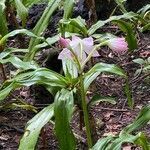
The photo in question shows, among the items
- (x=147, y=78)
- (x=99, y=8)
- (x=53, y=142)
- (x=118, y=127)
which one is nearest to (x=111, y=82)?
(x=147, y=78)

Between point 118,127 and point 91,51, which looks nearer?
point 91,51

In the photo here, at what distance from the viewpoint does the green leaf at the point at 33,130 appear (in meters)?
1.13

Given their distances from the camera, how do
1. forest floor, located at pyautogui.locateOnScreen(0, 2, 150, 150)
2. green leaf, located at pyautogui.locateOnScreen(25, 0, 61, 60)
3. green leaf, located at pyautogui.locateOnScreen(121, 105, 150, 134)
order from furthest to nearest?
forest floor, located at pyautogui.locateOnScreen(0, 2, 150, 150)
green leaf, located at pyautogui.locateOnScreen(25, 0, 61, 60)
green leaf, located at pyautogui.locateOnScreen(121, 105, 150, 134)

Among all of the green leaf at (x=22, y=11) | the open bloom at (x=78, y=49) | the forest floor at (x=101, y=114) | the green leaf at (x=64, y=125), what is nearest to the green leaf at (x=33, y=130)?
the green leaf at (x=64, y=125)

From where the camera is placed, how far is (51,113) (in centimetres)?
122

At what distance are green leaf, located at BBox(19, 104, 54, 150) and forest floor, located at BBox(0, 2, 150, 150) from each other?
388 mm

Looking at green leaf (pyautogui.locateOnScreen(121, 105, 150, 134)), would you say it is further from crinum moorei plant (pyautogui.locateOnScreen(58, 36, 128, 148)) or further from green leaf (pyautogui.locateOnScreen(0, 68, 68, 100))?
green leaf (pyautogui.locateOnScreen(0, 68, 68, 100))

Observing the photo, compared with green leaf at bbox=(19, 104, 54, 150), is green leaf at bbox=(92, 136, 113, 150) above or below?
below

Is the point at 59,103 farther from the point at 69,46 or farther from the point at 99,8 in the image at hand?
the point at 99,8

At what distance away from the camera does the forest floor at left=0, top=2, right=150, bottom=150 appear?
172cm

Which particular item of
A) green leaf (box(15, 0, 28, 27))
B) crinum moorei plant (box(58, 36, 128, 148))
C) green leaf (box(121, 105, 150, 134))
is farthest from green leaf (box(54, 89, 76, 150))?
green leaf (box(15, 0, 28, 27))

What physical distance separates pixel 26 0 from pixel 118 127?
2.57 ft

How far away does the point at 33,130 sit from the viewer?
3.81ft

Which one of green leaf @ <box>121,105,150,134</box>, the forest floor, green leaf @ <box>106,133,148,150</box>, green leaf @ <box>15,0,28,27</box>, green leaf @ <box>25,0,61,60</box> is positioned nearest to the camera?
green leaf @ <box>106,133,148,150</box>
